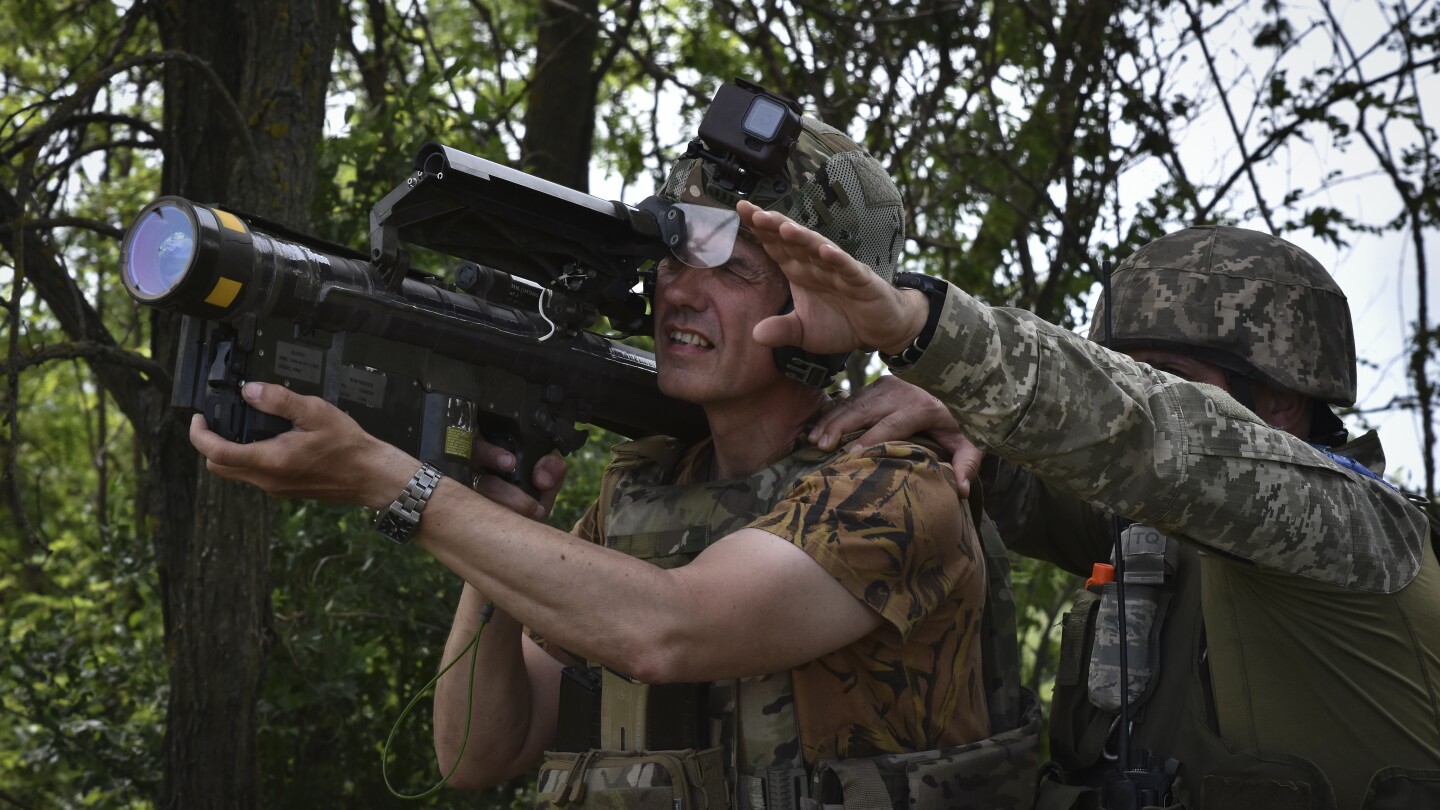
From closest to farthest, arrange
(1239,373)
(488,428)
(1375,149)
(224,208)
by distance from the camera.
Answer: (224,208) → (488,428) → (1239,373) → (1375,149)

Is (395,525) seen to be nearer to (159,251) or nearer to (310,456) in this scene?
(310,456)

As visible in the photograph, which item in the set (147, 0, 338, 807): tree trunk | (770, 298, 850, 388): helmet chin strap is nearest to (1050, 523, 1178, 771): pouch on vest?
(770, 298, 850, 388): helmet chin strap

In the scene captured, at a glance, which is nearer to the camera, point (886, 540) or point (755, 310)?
point (886, 540)

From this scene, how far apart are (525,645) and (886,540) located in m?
1.15

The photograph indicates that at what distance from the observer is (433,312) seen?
252 centimetres

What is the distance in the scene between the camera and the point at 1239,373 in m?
3.10

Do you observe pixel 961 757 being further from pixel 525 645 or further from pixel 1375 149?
pixel 1375 149

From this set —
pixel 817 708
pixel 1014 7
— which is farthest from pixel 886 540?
pixel 1014 7

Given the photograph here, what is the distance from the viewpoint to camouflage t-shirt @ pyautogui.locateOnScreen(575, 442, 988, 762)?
2.39 meters

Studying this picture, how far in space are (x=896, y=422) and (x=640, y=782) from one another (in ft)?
2.73

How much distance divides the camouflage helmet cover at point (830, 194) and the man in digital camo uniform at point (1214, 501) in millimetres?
318

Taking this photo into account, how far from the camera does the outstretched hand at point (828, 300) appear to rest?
2.04 metres

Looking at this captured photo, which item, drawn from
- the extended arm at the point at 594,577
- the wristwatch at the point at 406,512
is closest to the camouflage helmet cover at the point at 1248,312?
the extended arm at the point at 594,577

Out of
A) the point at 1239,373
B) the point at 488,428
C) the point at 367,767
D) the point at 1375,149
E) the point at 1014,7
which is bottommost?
the point at 367,767
